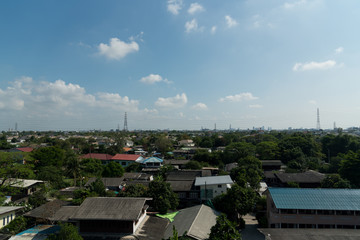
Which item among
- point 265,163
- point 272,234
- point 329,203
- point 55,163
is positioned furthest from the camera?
point 265,163

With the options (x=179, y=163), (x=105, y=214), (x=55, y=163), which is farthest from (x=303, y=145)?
(x=55, y=163)

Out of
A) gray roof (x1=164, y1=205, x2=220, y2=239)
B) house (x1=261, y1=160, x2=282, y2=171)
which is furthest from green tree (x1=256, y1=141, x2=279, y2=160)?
gray roof (x1=164, y1=205, x2=220, y2=239)

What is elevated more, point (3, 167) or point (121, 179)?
point (3, 167)

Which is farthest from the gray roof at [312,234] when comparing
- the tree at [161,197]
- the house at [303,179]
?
the house at [303,179]

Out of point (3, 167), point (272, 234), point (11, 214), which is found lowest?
point (11, 214)

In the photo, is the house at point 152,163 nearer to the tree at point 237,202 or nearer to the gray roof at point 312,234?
the tree at point 237,202

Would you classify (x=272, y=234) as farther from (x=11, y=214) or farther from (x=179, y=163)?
(x=179, y=163)

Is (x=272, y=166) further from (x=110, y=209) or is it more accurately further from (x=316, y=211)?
(x=110, y=209)

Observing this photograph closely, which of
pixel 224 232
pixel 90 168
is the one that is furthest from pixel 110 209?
pixel 90 168
